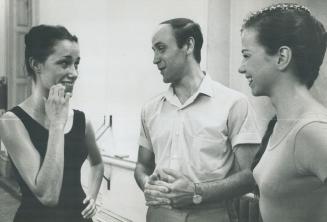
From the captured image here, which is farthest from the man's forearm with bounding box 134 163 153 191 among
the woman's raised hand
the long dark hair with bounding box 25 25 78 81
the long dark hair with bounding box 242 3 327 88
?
the long dark hair with bounding box 242 3 327 88

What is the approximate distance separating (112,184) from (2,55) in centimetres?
56

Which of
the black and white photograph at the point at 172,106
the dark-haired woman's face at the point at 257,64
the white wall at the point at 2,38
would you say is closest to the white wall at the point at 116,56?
the black and white photograph at the point at 172,106

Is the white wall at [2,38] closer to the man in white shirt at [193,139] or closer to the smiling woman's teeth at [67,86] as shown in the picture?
the smiling woman's teeth at [67,86]

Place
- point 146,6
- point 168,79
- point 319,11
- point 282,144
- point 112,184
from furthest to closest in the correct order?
1. point 112,184
2. point 146,6
3. point 168,79
4. point 319,11
5. point 282,144

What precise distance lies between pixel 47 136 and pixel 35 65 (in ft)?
0.53

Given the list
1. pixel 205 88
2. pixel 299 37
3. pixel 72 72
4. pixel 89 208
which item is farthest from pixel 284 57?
pixel 89 208

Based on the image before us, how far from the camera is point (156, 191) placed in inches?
31.3

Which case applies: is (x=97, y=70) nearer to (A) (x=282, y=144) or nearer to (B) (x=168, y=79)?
(B) (x=168, y=79)

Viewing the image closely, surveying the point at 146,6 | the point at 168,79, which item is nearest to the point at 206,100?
the point at 168,79

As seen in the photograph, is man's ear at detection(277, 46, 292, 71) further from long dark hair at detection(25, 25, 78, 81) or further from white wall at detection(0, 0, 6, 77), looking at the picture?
white wall at detection(0, 0, 6, 77)

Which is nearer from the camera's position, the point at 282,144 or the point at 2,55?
the point at 282,144

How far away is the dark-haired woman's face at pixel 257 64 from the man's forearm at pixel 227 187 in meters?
0.25

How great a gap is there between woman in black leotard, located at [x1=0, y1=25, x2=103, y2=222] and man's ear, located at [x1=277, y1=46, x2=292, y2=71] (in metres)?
0.45

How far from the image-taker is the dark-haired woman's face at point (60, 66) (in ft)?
2.60
